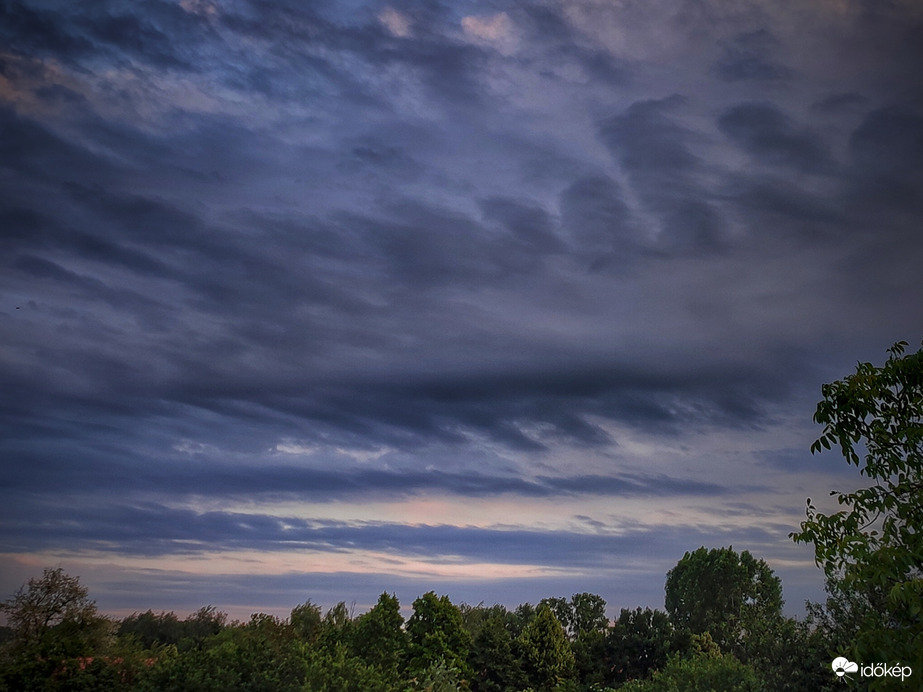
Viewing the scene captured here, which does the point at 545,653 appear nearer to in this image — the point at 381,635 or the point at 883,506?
the point at 381,635

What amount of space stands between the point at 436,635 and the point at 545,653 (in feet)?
32.7

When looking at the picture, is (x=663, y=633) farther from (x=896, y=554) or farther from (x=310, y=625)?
(x=896, y=554)

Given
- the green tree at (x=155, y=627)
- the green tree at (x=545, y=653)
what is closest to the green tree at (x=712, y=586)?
the green tree at (x=545, y=653)

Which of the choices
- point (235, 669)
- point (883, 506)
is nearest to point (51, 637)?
point (235, 669)

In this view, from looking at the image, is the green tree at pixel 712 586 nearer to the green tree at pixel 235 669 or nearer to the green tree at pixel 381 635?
the green tree at pixel 381 635

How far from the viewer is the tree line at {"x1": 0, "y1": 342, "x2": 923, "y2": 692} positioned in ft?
44.1

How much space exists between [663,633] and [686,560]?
25.5 meters

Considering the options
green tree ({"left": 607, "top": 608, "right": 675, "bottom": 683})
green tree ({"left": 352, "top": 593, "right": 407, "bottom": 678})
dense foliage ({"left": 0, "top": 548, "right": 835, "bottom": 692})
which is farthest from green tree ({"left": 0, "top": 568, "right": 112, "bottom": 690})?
green tree ({"left": 607, "top": 608, "right": 675, "bottom": 683})

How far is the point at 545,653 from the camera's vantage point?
2461 inches

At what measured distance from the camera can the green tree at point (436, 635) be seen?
58.3 m

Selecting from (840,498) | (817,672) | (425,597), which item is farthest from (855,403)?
(425,597)

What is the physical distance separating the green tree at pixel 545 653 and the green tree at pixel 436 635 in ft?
16.8

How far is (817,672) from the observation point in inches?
1102

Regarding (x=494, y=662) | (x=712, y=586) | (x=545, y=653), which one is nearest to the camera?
(x=545, y=653)
